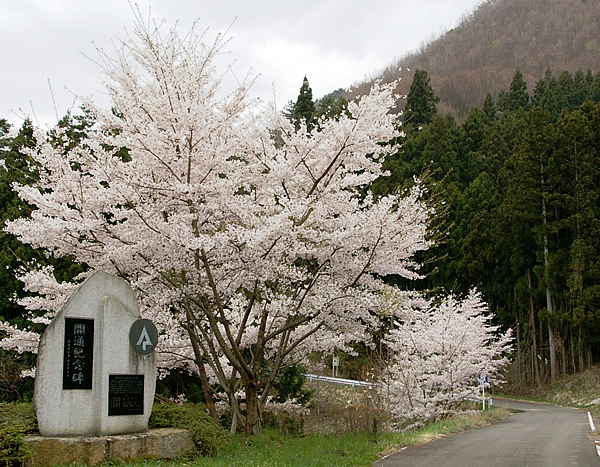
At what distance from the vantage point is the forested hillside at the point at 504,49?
257ft

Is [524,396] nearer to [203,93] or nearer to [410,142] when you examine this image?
[410,142]

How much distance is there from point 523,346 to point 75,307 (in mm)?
31949

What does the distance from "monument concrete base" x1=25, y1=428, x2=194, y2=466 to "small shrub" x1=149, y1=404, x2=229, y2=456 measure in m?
0.17

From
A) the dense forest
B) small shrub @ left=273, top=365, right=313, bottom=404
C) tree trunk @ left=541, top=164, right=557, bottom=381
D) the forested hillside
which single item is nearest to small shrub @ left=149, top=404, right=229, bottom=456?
small shrub @ left=273, top=365, right=313, bottom=404

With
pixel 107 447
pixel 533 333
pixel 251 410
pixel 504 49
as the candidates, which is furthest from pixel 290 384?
pixel 504 49

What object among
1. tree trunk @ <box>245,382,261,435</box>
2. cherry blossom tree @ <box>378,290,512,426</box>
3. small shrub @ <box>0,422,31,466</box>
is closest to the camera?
small shrub @ <box>0,422,31,466</box>

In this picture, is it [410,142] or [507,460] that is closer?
[507,460]

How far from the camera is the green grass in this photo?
7.92 m

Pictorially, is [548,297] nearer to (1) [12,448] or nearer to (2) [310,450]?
(2) [310,450]

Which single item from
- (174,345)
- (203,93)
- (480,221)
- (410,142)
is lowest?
(174,345)

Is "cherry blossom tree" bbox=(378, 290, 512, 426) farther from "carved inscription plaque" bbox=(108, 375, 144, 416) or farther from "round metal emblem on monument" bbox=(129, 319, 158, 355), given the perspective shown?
"carved inscription plaque" bbox=(108, 375, 144, 416)

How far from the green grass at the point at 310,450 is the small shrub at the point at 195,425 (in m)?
0.17

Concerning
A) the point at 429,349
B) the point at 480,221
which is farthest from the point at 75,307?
the point at 480,221

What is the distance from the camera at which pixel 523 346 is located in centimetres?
3497
